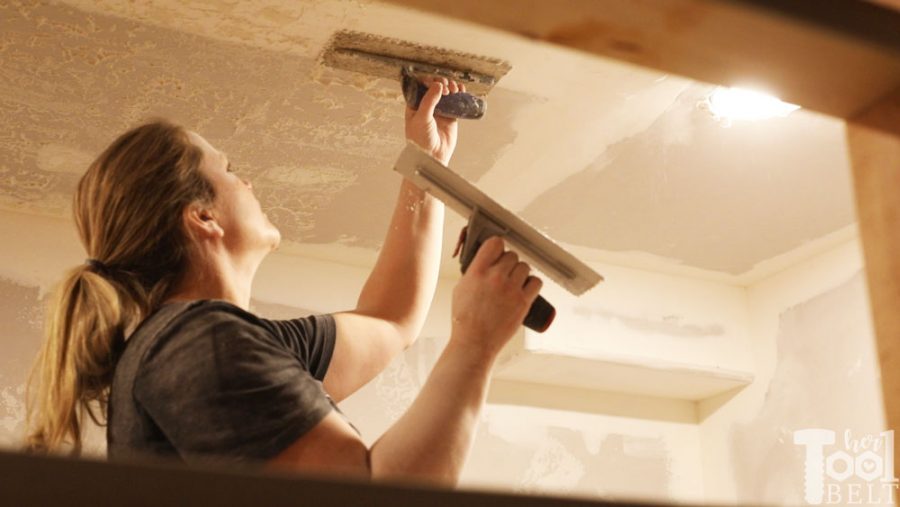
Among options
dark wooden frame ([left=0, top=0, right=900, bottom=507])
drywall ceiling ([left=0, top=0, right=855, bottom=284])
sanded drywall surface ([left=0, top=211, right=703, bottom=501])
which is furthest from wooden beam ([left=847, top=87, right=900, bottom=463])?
sanded drywall surface ([left=0, top=211, right=703, bottom=501])

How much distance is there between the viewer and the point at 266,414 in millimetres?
1022

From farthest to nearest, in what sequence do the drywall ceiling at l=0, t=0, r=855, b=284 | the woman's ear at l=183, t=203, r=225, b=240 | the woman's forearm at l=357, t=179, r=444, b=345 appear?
the drywall ceiling at l=0, t=0, r=855, b=284 < the woman's forearm at l=357, t=179, r=444, b=345 < the woman's ear at l=183, t=203, r=225, b=240

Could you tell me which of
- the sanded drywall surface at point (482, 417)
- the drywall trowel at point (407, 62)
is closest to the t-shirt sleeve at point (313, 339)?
the drywall trowel at point (407, 62)

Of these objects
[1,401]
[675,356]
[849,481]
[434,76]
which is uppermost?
[434,76]

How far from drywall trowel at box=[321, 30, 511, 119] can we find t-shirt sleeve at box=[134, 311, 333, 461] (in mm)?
1091

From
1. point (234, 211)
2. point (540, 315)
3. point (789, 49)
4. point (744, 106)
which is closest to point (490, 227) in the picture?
point (540, 315)

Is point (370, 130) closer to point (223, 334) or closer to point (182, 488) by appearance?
point (223, 334)

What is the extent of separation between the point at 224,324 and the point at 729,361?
2.79m

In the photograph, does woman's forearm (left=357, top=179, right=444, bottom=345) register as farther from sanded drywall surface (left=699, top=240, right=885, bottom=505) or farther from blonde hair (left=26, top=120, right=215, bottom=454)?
sanded drywall surface (left=699, top=240, right=885, bottom=505)

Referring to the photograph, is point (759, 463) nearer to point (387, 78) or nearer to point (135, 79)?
point (387, 78)

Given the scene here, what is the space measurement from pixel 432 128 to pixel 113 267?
2.23 ft

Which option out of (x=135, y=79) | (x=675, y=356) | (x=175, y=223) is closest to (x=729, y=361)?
(x=675, y=356)

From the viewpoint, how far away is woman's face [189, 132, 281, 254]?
1.42m

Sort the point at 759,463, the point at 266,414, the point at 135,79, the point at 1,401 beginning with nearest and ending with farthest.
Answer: the point at 266,414 → the point at 135,79 → the point at 1,401 → the point at 759,463
